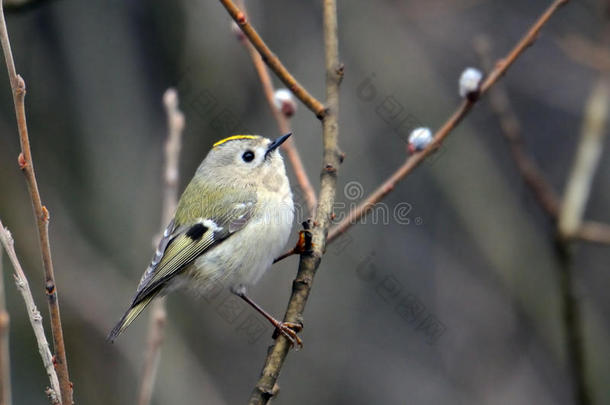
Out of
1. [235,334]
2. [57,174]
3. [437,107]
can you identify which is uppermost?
[437,107]

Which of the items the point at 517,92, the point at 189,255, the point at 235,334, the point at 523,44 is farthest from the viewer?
the point at 517,92

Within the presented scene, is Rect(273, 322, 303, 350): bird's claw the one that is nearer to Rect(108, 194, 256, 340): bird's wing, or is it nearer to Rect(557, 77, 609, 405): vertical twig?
Rect(108, 194, 256, 340): bird's wing

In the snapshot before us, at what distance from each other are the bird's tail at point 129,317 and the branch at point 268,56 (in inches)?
39.1

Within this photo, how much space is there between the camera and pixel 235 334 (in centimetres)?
475

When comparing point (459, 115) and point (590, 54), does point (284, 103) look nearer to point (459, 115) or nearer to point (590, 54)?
point (459, 115)

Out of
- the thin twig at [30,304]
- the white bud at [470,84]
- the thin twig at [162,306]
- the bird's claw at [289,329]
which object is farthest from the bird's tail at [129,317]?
the white bud at [470,84]

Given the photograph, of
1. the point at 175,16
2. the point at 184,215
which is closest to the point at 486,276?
the point at 184,215

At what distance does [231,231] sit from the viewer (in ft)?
8.68

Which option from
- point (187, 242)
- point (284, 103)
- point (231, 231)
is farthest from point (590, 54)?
point (187, 242)

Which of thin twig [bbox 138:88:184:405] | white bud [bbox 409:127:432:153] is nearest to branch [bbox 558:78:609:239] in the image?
white bud [bbox 409:127:432:153]

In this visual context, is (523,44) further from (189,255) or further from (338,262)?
(338,262)

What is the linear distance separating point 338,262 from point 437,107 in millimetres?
1252

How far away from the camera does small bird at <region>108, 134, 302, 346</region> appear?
8.41 feet

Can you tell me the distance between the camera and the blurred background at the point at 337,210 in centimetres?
416
